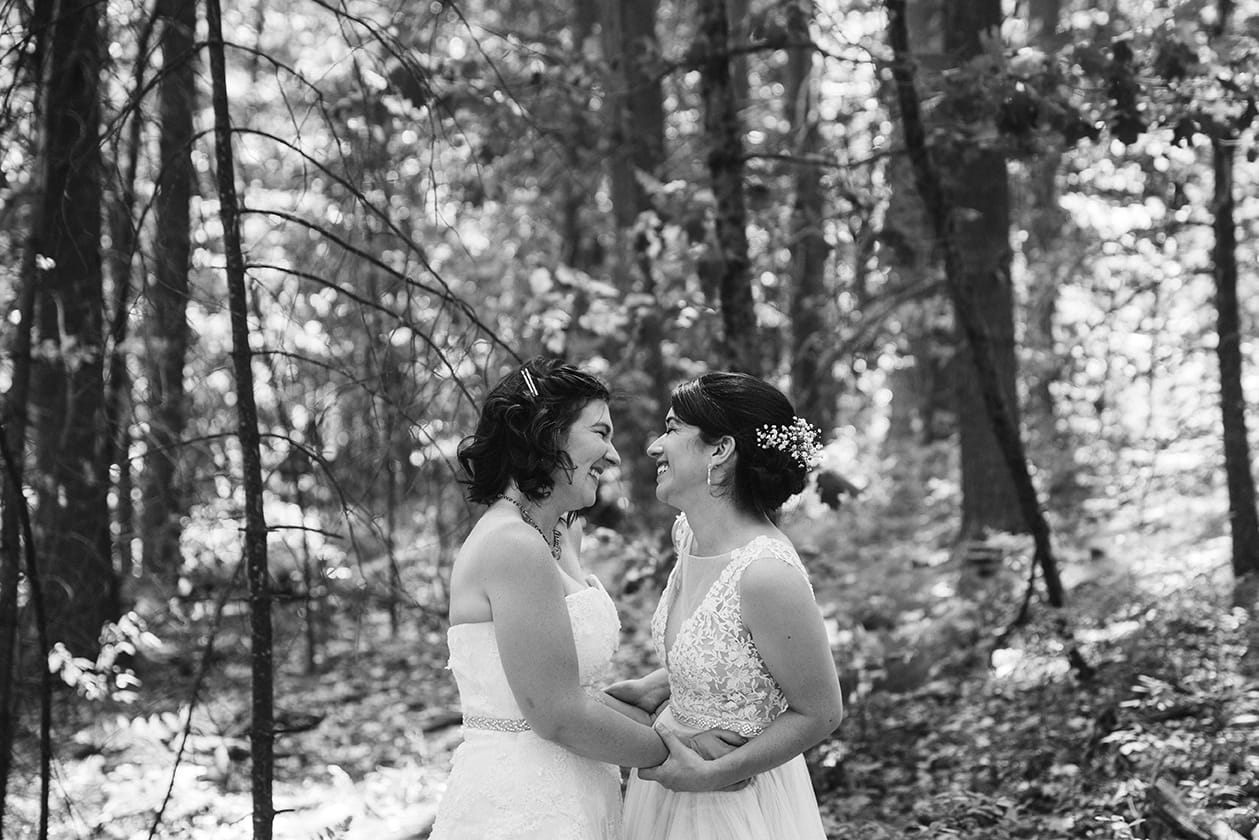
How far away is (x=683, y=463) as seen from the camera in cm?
299

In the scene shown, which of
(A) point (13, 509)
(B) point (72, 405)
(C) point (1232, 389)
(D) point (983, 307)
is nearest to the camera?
(A) point (13, 509)

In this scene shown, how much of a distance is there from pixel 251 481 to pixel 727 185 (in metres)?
2.70

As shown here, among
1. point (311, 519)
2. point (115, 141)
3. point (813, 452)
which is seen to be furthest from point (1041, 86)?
point (311, 519)

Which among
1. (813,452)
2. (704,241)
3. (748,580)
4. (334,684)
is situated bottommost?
(334,684)

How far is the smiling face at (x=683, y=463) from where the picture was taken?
2988 millimetres

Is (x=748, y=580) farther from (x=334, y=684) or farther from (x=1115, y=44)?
(x=334, y=684)

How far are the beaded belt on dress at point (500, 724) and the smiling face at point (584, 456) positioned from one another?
0.55 metres

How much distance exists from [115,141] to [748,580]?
2.30 meters

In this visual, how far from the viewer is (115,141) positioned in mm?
3551

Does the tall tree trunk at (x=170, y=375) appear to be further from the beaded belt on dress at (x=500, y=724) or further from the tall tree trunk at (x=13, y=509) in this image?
the beaded belt on dress at (x=500, y=724)

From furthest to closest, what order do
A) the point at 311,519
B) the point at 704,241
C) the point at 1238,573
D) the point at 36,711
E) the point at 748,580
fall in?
the point at 311,519
the point at 36,711
the point at 1238,573
the point at 704,241
the point at 748,580

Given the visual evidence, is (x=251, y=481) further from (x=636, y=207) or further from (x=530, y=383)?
(x=636, y=207)

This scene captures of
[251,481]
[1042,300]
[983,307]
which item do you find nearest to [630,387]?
[983,307]

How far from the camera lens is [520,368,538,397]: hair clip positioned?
9.82 feet
